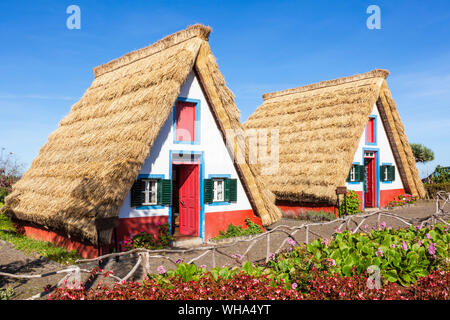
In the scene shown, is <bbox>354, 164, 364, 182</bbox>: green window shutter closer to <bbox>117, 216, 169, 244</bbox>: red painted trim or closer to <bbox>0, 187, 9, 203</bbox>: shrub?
<bbox>117, 216, 169, 244</bbox>: red painted trim

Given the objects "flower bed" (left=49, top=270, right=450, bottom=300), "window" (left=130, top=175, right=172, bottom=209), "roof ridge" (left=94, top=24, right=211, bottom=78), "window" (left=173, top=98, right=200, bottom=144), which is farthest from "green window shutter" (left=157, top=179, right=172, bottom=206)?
"flower bed" (left=49, top=270, right=450, bottom=300)

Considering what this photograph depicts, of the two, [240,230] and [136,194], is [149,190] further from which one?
[240,230]

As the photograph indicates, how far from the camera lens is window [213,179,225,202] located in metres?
12.3

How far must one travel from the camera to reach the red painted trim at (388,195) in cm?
1962

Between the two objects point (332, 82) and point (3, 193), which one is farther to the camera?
point (332, 82)

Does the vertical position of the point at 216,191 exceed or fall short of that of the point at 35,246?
it exceeds it

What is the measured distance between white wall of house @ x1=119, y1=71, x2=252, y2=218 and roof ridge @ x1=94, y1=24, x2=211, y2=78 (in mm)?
1343

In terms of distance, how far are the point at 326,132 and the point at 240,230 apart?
25.0 ft

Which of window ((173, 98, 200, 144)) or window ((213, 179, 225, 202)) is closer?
window ((173, 98, 200, 144))

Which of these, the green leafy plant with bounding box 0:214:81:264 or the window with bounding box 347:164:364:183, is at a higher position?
the window with bounding box 347:164:364:183

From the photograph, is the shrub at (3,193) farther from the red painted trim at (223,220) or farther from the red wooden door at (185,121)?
the red painted trim at (223,220)

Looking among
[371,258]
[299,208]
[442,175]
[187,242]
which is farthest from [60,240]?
[442,175]

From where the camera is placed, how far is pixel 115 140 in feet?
34.9

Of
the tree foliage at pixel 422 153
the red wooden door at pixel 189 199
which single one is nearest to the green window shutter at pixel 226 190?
the red wooden door at pixel 189 199
